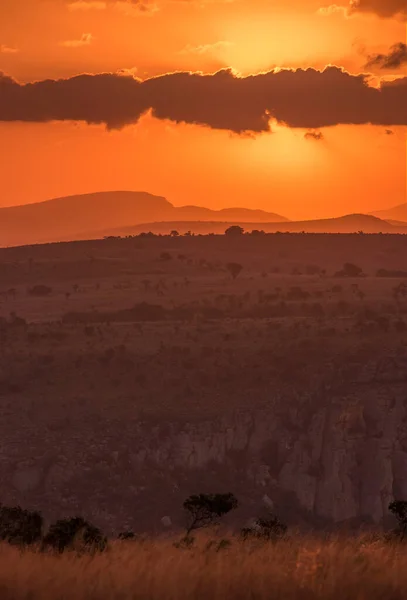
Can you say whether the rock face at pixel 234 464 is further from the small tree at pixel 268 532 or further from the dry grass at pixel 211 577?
the dry grass at pixel 211 577

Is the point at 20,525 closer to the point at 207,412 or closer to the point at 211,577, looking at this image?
the point at 211,577

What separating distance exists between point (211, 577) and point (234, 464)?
122 feet

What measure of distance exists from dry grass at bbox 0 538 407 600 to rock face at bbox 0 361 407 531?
1169 inches

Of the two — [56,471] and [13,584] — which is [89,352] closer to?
[56,471]

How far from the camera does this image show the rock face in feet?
148

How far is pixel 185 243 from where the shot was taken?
133750 millimetres

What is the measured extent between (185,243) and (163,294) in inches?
1772

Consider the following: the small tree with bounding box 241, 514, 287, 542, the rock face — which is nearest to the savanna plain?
the rock face

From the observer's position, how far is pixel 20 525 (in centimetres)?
2664

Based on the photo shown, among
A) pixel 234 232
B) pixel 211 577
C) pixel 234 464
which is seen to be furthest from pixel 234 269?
pixel 211 577

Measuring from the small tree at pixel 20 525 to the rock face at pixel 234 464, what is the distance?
13926 mm

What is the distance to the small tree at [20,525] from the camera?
24.3 metres

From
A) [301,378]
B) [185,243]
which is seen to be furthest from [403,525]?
[185,243]

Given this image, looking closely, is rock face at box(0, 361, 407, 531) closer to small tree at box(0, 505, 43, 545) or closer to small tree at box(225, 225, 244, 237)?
small tree at box(0, 505, 43, 545)
